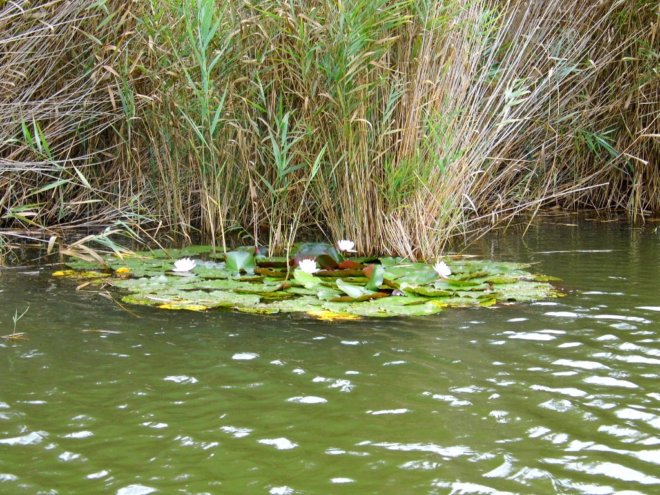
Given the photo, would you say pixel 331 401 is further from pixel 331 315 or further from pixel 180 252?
pixel 180 252

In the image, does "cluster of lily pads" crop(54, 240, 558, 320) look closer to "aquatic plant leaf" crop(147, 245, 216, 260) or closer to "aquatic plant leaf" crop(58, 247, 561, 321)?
"aquatic plant leaf" crop(58, 247, 561, 321)

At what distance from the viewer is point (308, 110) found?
4977 millimetres

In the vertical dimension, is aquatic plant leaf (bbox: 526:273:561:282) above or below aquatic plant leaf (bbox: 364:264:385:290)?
below

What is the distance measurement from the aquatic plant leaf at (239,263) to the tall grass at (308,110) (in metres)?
0.32

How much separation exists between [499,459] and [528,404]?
452mm

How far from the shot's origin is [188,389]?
8.83 feet

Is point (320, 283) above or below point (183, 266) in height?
below

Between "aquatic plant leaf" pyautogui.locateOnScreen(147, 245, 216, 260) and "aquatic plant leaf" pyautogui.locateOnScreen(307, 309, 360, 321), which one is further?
"aquatic plant leaf" pyautogui.locateOnScreen(147, 245, 216, 260)

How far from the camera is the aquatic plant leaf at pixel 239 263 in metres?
4.46

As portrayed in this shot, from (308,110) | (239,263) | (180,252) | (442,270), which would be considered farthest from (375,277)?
(180,252)

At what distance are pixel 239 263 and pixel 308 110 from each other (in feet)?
3.66

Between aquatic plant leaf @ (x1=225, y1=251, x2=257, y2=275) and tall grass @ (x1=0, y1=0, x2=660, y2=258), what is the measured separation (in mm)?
324

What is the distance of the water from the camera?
6.66 ft

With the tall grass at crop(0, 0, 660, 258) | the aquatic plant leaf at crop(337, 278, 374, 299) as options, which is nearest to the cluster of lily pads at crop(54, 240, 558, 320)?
the aquatic plant leaf at crop(337, 278, 374, 299)
